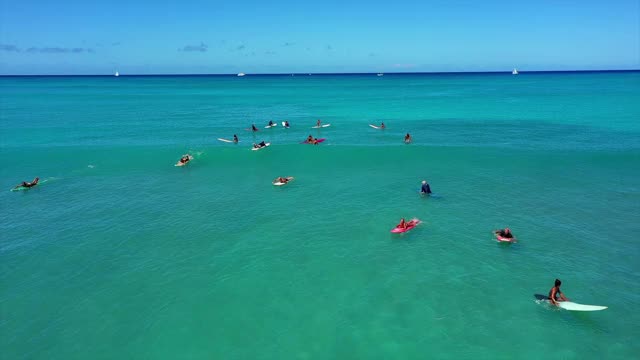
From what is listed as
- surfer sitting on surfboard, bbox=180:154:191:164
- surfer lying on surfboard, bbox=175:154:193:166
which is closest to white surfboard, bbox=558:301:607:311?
surfer lying on surfboard, bbox=175:154:193:166

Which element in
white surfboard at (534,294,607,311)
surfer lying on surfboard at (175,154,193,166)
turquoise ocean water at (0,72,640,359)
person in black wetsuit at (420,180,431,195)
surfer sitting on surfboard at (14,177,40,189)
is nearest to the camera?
turquoise ocean water at (0,72,640,359)

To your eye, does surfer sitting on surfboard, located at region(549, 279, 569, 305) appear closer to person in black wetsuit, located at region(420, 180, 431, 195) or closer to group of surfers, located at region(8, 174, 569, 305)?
group of surfers, located at region(8, 174, 569, 305)

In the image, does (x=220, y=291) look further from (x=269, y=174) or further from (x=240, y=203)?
(x=269, y=174)

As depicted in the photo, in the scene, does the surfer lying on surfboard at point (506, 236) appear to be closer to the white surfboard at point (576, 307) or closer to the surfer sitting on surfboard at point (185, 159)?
the white surfboard at point (576, 307)

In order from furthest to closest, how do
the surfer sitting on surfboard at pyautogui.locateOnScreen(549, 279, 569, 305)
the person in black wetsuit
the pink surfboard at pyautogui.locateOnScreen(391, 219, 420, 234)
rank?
1. the person in black wetsuit
2. the pink surfboard at pyautogui.locateOnScreen(391, 219, 420, 234)
3. the surfer sitting on surfboard at pyautogui.locateOnScreen(549, 279, 569, 305)

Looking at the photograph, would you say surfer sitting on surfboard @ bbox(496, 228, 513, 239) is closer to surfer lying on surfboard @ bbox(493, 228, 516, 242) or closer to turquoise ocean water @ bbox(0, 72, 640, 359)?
surfer lying on surfboard @ bbox(493, 228, 516, 242)

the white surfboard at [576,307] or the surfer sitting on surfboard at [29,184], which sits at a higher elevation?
the surfer sitting on surfboard at [29,184]

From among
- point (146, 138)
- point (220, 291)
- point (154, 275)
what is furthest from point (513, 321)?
point (146, 138)

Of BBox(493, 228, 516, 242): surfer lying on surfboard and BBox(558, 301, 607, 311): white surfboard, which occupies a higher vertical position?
BBox(493, 228, 516, 242): surfer lying on surfboard

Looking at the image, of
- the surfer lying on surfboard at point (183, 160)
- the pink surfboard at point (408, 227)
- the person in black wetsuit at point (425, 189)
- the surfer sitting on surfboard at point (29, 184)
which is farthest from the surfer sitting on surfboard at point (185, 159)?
the pink surfboard at point (408, 227)

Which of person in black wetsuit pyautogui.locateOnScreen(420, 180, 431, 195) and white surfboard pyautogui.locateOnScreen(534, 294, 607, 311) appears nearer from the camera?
white surfboard pyautogui.locateOnScreen(534, 294, 607, 311)
